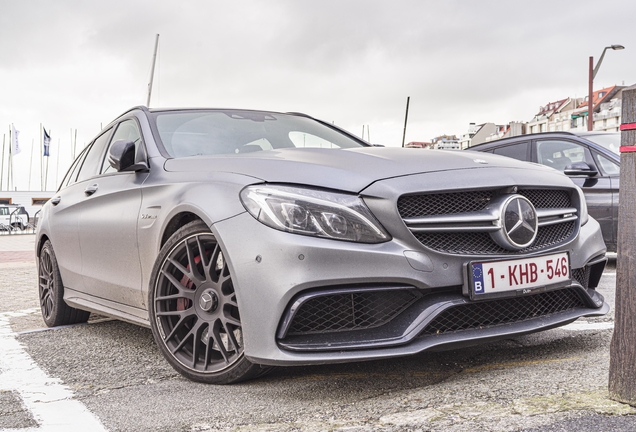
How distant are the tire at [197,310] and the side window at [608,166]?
5706mm

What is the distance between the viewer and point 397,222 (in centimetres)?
273

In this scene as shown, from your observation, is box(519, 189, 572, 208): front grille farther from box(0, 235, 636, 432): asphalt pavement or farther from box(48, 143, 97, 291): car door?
box(48, 143, 97, 291): car door

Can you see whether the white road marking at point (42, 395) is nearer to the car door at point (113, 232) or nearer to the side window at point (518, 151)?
the car door at point (113, 232)

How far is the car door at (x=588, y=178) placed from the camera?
736 cm

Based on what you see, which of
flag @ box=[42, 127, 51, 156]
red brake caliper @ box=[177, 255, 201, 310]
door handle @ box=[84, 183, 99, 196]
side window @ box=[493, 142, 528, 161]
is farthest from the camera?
flag @ box=[42, 127, 51, 156]

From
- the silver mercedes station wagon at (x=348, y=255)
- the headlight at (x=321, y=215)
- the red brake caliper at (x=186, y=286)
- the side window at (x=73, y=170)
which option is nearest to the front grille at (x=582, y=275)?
the silver mercedes station wagon at (x=348, y=255)

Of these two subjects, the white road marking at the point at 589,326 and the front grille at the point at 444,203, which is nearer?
the front grille at the point at 444,203

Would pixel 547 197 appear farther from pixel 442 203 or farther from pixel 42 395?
pixel 42 395

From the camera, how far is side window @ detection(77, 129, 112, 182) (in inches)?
195

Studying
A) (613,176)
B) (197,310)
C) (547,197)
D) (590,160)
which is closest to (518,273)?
(547,197)

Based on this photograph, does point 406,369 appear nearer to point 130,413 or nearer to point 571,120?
point 130,413

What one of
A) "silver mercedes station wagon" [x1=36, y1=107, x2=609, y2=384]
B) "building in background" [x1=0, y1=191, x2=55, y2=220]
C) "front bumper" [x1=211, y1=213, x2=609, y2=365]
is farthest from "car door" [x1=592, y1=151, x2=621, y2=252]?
"building in background" [x1=0, y1=191, x2=55, y2=220]

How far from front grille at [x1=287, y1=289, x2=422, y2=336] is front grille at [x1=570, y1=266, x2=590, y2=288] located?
1.00 meters

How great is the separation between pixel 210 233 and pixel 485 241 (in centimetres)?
118
